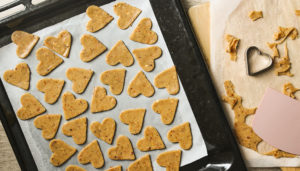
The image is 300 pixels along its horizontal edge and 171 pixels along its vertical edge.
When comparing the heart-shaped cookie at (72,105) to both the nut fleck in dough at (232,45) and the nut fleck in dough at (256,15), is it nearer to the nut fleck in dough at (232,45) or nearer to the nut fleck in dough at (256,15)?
the nut fleck in dough at (232,45)

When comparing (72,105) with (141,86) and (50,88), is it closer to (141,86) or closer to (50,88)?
(50,88)

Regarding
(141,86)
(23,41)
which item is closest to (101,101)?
(141,86)

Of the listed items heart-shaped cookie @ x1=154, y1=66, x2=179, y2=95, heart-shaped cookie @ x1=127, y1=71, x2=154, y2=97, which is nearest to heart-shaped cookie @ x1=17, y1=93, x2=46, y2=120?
heart-shaped cookie @ x1=127, y1=71, x2=154, y2=97

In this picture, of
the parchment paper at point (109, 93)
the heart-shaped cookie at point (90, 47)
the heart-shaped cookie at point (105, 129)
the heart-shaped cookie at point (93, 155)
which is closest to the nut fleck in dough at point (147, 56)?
the parchment paper at point (109, 93)

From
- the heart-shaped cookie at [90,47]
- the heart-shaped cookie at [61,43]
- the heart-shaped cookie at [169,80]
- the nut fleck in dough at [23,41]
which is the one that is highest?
the nut fleck in dough at [23,41]

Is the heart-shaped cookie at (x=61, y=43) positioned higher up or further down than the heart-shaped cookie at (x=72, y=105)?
higher up

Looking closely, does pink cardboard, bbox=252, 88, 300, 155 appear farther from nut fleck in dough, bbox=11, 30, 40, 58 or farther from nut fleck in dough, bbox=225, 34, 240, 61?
nut fleck in dough, bbox=11, 30, 40, 58
